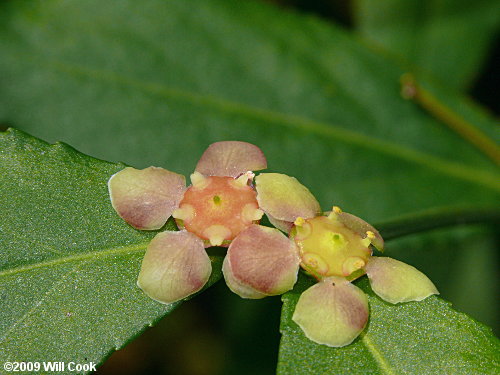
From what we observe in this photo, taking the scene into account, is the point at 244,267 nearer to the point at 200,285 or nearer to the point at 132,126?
the point at 200,285

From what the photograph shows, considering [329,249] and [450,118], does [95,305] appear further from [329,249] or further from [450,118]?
[450,118]

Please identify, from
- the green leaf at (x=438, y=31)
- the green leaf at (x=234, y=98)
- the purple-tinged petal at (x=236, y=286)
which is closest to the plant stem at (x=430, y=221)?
the purple-tinged petal at (x=236, y=286)

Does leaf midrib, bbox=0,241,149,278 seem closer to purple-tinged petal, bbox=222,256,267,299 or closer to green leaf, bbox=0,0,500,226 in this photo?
purple-tinged petal, bbox=222,256,267,299

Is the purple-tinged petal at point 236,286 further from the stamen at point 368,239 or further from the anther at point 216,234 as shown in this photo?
the stamen at point 368,239

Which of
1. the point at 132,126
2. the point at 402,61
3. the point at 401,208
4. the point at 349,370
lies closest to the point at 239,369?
the point at 401,208

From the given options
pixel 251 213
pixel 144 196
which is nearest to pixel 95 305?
pixel 144 196

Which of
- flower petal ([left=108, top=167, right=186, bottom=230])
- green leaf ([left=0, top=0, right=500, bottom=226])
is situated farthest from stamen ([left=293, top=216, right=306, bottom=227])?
green leaf ([left=0, top=0, right=500, bottom=226])
